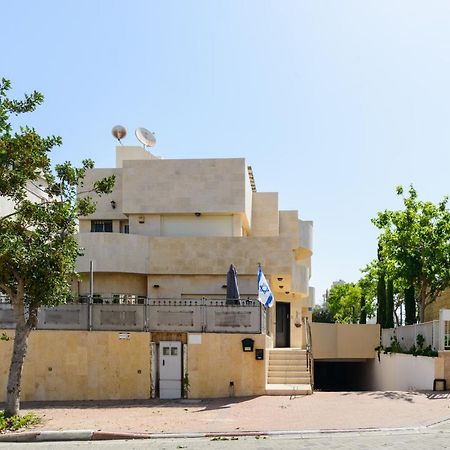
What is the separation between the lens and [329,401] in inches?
680

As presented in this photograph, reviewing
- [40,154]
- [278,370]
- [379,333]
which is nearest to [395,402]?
[278,370]

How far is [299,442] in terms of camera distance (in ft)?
39.4

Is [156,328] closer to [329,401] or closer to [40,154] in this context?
[329,401]

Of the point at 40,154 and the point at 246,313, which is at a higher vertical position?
the point at 40,154

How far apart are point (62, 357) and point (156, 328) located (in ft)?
9.81

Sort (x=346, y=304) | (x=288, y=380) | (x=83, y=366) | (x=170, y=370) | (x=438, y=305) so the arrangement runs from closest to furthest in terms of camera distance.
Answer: (x=83, y=366) → (x=170, y=370) → (x=288, y=380) → (x=438, y=305) → (x=346, y=304)

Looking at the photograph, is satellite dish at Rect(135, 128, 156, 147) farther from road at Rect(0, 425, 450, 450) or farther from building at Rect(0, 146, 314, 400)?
road at Rect(0, 425, 450, 450)

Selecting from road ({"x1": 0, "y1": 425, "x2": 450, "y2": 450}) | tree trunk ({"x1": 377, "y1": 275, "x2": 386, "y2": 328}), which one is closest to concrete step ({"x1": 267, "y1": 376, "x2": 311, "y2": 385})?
road ({"x1": 0, "y1": 425, "x2": 450, "y2": 450})

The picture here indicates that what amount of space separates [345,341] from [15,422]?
70.0 feet

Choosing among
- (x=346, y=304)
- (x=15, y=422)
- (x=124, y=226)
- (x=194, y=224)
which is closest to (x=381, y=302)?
(x=194, y=224)

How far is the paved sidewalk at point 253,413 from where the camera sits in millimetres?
13570

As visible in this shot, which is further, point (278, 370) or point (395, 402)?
point (278, 370)

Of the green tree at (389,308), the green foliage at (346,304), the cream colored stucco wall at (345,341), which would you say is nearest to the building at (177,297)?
the cream colored stucco wall at (345,341)

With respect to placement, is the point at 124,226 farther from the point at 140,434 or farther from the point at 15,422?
the point at 140,434
